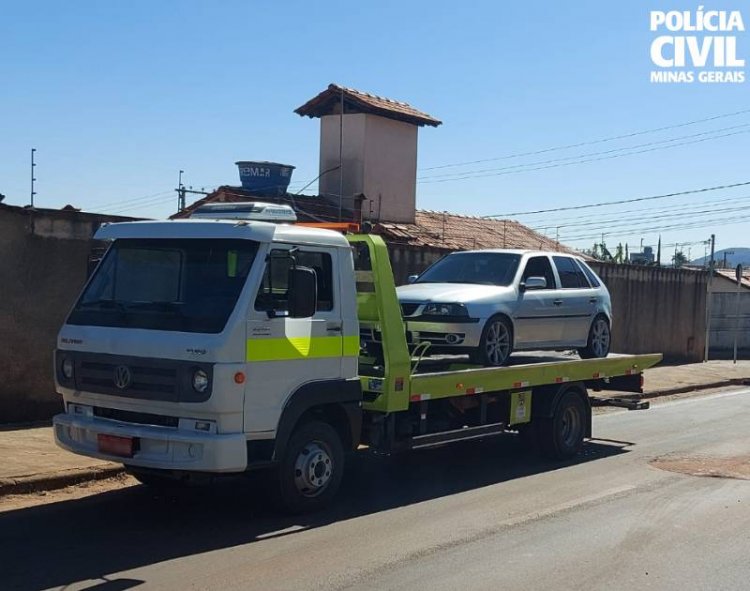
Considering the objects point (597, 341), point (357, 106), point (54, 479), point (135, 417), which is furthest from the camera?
point (357, 106)

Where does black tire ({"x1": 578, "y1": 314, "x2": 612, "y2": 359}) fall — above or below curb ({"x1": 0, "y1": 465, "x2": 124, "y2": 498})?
above

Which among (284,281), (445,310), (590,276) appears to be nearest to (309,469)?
(284,281)

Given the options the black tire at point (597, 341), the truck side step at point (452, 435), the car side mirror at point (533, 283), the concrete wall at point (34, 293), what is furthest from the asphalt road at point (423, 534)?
the concrete wall at point (34, 293)

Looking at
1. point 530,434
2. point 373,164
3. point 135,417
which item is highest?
point 373,164

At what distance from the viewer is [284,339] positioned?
7.34m

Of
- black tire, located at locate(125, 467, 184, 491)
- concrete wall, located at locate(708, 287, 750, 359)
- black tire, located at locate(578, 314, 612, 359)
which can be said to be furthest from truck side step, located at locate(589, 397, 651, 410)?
concrete wall, located at locate(708, 287, 750, 359)

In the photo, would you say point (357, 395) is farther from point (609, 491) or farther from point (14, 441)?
point (14, 441)

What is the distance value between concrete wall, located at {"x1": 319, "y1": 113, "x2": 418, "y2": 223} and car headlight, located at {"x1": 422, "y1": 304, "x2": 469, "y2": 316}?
46.1 ft

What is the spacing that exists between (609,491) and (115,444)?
4.88 m

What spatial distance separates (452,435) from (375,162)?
1677cm

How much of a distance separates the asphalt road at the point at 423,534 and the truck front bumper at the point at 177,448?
60 centimetres

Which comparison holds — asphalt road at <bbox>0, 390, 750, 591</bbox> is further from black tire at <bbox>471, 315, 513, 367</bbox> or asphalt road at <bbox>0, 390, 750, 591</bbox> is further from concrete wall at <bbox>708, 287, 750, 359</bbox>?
concrete wall at <bbox>708, 287, 750, 359</bbox>

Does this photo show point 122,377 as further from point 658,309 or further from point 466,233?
point 658,309

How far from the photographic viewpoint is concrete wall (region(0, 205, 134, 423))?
35.3 feet
